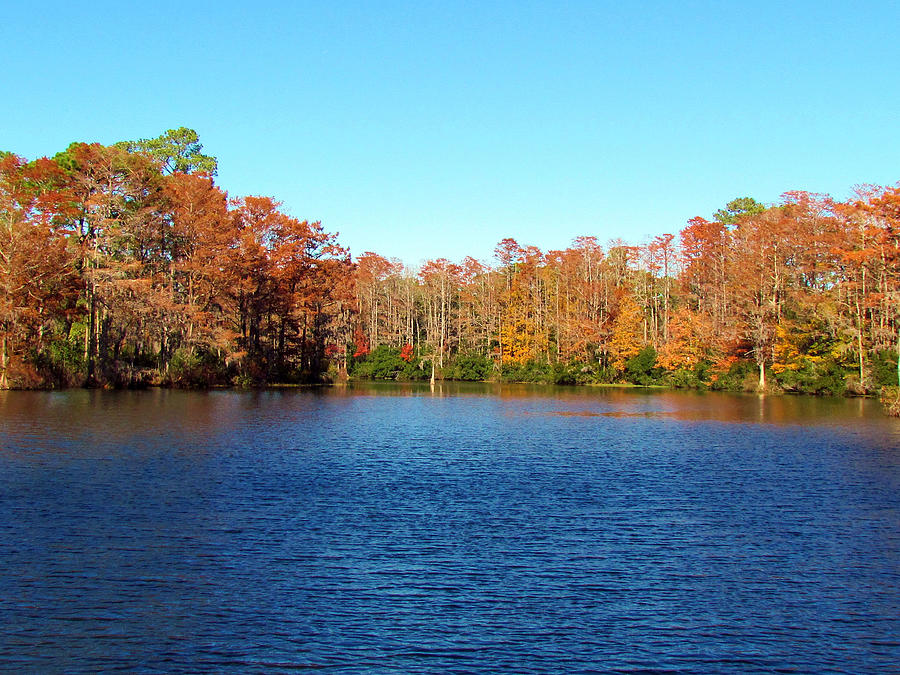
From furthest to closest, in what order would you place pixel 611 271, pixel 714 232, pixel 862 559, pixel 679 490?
1. pixel 611 271
2. pixel 714 232
3. pixel 679 490
4. pixel 862 559

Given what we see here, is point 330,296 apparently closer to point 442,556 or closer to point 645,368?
point 645,368

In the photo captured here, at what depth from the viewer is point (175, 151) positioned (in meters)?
78.8

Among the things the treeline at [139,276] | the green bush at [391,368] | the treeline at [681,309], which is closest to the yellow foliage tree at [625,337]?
the treeline at [681,309]

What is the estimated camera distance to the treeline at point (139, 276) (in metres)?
50.4

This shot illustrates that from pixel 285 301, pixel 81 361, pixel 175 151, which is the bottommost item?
pixel 81 361

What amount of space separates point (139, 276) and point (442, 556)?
50.1m

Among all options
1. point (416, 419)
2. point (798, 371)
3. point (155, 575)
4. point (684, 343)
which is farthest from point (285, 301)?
point (155, 575)

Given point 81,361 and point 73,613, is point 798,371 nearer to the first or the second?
point 81,361

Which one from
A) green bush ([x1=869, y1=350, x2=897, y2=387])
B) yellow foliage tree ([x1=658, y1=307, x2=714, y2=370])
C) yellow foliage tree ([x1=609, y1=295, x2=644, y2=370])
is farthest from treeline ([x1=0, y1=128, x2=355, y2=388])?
green bush ([x1=869, y1=350, x2=897, y2=387])

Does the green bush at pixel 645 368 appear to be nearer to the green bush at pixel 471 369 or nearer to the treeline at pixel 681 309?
the treeline at pixel 681 309

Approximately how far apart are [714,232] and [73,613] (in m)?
82.8

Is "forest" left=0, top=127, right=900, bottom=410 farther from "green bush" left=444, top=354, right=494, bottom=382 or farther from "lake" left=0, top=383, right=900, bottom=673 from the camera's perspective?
"lake" left=0, top=383, right=900, bottom=673

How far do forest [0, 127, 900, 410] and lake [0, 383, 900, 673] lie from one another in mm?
27941

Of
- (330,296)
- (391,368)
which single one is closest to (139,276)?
(330,296)
